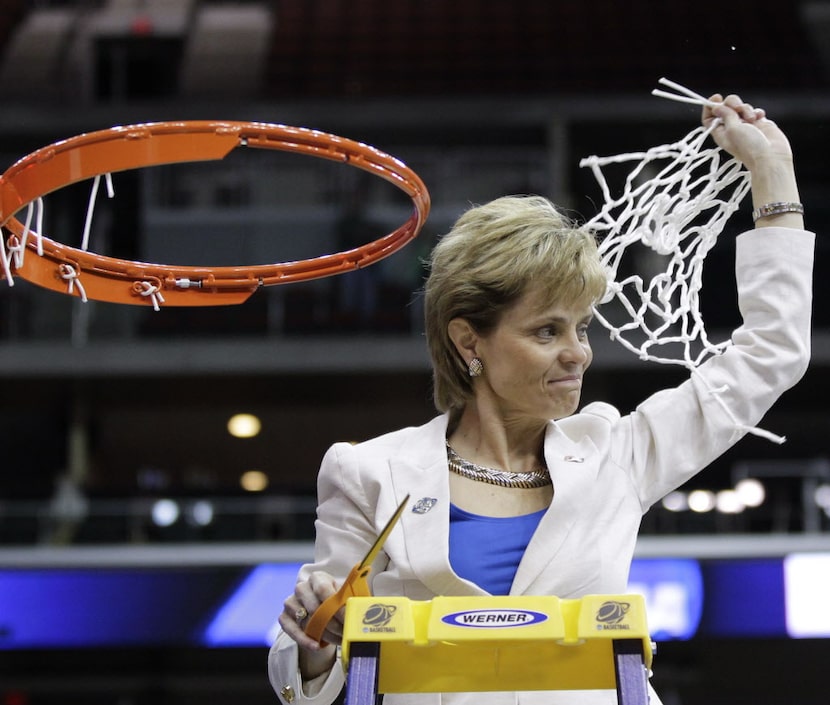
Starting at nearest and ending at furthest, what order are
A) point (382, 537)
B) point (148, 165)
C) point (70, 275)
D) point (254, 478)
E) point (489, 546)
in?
point (382, 537) → point (489, 546) → point (148, 165) → point (70, 275) → point (254, 478)

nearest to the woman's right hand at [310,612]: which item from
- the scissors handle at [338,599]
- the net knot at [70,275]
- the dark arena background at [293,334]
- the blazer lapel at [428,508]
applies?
the scissors handle at [338,599]

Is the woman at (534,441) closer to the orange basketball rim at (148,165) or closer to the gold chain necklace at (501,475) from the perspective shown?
the gold chain necklace at (501,475)

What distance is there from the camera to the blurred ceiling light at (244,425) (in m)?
12.2

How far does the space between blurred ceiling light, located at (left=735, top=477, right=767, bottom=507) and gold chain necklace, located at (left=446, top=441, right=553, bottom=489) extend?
687cm

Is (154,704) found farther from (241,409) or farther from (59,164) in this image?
(59,164)

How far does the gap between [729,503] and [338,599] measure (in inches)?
286

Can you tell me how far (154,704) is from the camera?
893 centimetres

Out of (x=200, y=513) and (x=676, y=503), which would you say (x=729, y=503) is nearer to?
(x=676, y=503)

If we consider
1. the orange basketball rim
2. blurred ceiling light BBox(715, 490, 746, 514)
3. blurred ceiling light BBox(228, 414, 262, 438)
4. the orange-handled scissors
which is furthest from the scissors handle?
blurred ceiling light BBox(228, 414, 262, 438)

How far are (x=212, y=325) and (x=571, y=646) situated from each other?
28.5 ft

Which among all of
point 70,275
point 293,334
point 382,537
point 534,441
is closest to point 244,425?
point 293,334

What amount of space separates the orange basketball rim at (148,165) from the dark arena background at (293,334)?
545 centimetres

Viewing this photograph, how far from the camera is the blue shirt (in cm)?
162

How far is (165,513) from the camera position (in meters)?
8.34
